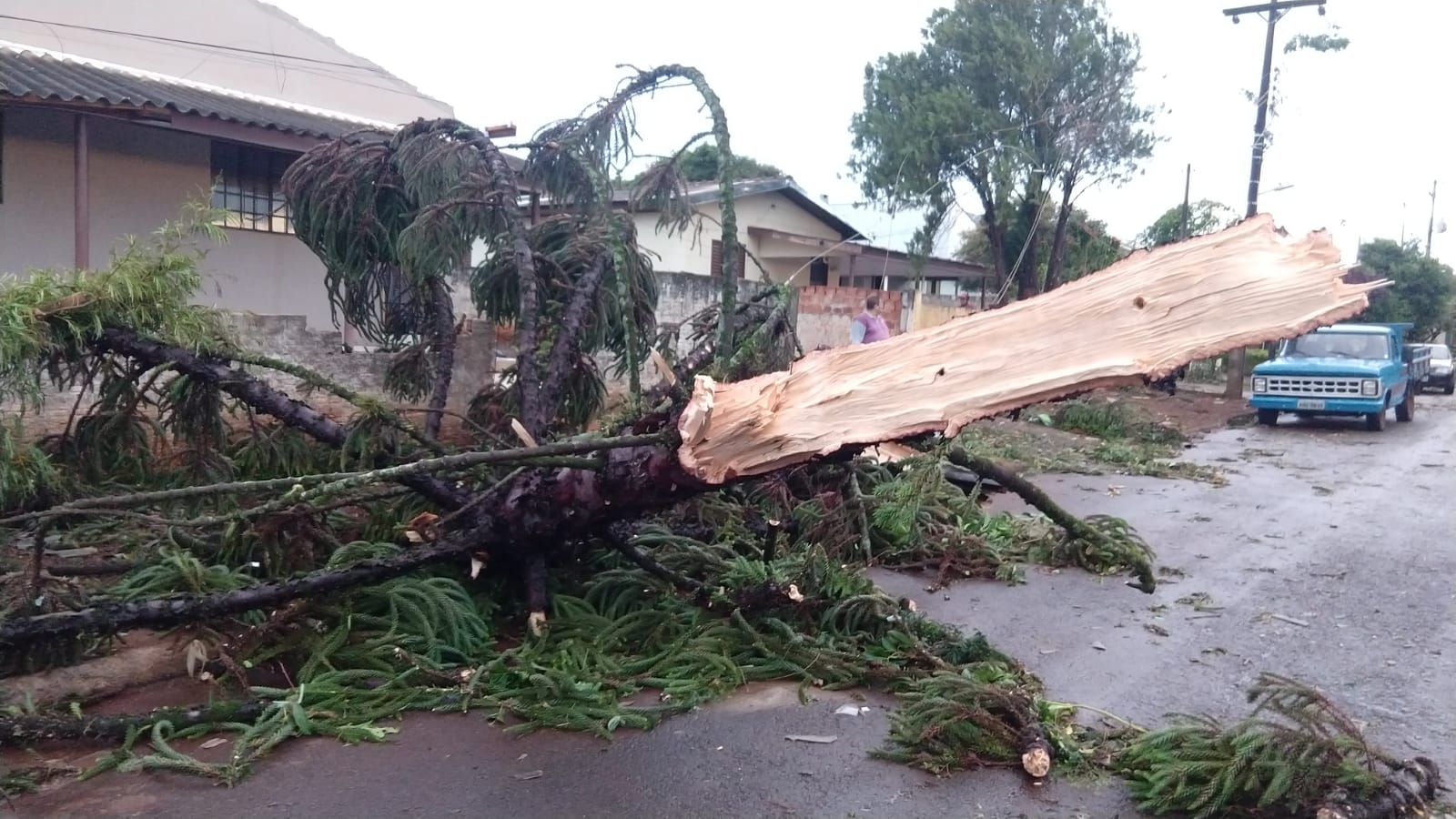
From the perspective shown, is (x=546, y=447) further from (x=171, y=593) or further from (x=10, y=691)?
(x=10, y=691)

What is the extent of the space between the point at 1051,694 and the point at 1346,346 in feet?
51.3

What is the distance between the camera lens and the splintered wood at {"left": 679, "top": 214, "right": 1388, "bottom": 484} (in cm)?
318

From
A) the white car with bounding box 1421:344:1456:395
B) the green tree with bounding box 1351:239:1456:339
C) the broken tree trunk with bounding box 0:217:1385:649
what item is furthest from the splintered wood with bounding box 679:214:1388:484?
the green tree with bounding box 1351:239:1456:339

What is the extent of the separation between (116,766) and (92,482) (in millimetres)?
2732

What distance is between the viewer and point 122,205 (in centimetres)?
1049

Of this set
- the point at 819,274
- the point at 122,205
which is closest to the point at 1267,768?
the point at 122,205

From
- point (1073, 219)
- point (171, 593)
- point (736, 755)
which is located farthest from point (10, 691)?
point (1073, 219)

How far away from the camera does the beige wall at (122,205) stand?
964 centimetres

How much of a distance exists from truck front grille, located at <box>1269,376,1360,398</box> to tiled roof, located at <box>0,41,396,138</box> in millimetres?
14261

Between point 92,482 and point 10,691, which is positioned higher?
point 92,482

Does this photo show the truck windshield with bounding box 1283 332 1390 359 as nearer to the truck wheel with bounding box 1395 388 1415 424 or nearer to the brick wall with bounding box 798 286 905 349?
the truck wheel with bounding box 1395 388 1415 424

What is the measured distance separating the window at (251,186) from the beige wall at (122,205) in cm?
18

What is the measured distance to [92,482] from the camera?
6.03m

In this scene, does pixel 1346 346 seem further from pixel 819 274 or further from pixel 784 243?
pixel 819 274
